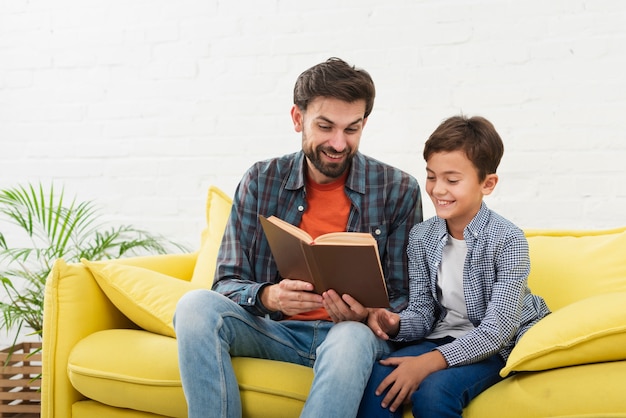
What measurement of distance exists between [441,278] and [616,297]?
431 millimetres

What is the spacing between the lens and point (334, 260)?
5.04 feet

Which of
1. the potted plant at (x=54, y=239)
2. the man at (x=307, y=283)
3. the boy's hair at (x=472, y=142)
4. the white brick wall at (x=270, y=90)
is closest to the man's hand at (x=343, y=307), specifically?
the man at (x=307, y=283)

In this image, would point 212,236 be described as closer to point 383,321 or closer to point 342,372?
point 383,321

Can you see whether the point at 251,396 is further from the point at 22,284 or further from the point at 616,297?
the point at 22,284

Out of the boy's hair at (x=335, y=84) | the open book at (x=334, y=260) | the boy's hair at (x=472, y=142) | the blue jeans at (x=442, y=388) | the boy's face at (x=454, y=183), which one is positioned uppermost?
the boy's hair at (x=335, y=84)

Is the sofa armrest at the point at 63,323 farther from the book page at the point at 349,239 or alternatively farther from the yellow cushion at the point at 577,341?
the yellow cushion at the point at 577,341

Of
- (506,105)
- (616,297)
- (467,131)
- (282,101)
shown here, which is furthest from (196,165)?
(616,297)

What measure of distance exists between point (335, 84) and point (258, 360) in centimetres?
74

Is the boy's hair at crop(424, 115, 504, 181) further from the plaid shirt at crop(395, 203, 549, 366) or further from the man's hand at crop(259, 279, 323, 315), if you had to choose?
the man's hand at crop(259, 279, 323, 315)

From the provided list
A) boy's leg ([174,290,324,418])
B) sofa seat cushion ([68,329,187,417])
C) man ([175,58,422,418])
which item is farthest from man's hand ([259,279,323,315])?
sofa seat cushion ([68,329,187,417])

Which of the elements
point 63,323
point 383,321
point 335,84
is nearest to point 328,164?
point 335,84

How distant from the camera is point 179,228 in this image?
9.94 ft

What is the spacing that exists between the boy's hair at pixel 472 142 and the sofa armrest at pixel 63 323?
1072 mm

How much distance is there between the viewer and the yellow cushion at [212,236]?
241 centimetres
